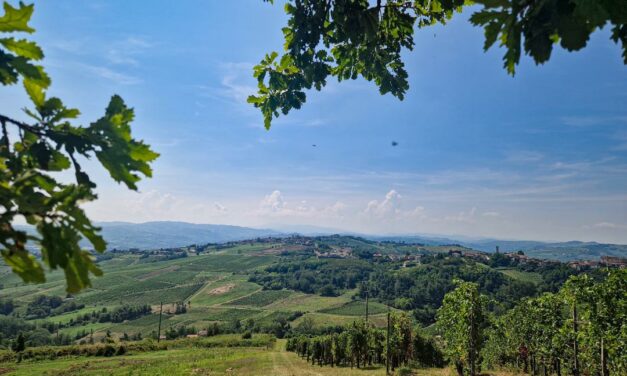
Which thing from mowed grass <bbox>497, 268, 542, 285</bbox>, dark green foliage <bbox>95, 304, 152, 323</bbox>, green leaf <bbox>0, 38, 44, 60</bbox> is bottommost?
dark green foliage <bbox>95, 304, 152, 323</bbox>

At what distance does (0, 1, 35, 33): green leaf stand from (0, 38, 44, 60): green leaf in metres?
0.07

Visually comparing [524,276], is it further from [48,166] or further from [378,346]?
[48,166]

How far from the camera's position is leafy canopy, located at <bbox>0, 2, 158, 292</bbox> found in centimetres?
146

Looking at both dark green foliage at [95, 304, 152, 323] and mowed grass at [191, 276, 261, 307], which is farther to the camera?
mowed grass at [191, 276, 261, 307]

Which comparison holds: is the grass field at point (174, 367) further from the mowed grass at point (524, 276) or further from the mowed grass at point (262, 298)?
the mowed grass at point (524, 276)

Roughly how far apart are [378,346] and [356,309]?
97919mm

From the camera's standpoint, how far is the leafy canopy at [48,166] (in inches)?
57.4

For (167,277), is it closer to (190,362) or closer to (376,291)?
(376,291)

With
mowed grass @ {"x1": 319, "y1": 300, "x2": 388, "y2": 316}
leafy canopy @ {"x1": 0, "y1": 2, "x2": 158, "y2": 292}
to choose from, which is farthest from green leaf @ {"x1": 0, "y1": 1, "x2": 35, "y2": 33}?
mowed grass @ {"x1": 319, "y1": 300, "x2": 388, "y2": 316}

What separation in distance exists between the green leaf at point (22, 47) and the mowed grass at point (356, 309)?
140 m

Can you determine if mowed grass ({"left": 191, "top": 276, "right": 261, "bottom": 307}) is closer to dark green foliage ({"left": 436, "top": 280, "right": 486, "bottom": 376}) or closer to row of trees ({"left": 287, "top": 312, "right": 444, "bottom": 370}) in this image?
row of trees ({"left": 287, "top": 312, "right": 444, "bottom": 370})

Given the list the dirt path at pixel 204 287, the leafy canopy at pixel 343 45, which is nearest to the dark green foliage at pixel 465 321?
the leafy canopy at pixel 343 45

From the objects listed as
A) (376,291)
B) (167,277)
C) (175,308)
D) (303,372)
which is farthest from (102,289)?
(303,372)

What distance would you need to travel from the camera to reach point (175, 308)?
14338 cm
